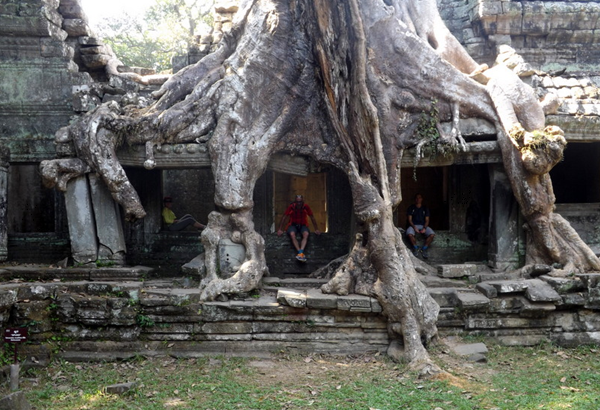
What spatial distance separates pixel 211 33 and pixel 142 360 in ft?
19.7

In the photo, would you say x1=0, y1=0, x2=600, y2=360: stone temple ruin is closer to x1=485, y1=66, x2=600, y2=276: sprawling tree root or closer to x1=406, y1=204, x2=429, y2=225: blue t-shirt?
x1=485, y1=66, x2=600, y2=276: sprawling tree root

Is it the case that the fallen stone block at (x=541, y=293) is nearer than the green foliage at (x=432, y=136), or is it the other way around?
the fallen stone block at (x=541, y=293)

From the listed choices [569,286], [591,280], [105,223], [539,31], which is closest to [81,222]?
[105,223]

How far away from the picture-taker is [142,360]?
20.7ft

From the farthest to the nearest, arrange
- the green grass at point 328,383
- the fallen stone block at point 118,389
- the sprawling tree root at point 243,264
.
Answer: the sprawling tree root at point 243,264 → the fallen stone block at point 118,389 → the green grass at point 328,383

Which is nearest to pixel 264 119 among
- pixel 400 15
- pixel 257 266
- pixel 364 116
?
pixel 364 116

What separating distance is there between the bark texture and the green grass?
1.01 m

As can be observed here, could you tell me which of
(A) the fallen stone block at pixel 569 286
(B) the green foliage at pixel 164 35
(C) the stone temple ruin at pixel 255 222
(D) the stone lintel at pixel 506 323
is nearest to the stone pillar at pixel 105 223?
(C) the stone temple ruin at pixel 255 222

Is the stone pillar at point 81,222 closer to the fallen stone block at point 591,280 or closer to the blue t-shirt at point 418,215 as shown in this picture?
the blue t-shirt at point 418,215

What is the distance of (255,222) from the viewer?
367 inches

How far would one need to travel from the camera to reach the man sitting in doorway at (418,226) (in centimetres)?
889

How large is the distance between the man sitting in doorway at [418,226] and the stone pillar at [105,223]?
425cm

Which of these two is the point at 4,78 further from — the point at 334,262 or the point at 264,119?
the point at 334,262

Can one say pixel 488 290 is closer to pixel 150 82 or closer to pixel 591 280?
pixel 591 280
